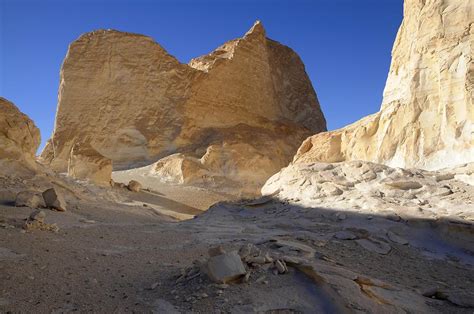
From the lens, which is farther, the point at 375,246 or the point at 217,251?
the point at 375,246

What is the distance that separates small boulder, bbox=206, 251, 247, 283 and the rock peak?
30.4 metres

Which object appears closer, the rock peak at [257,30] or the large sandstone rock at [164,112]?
the large sandstone rock at [164,112]

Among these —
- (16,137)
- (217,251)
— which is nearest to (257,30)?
(16,137)

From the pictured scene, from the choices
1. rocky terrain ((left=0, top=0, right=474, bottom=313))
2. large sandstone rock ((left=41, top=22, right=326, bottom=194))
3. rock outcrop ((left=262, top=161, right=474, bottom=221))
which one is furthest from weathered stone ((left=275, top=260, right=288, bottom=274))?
large sandstone rock ((left=41, top=22, right=326, bottom=194))

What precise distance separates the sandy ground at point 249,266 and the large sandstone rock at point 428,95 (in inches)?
146

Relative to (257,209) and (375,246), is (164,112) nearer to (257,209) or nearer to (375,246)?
(257,209)

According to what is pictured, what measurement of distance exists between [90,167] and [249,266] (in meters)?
15.0

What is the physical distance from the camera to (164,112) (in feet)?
85.8

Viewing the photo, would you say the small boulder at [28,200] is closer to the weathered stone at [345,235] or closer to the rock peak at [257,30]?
the weathered stone at [345,235]

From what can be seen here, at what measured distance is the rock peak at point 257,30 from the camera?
31.4 meters

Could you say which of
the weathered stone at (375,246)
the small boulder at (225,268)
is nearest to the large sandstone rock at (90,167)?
the weathered stone at (375,246)

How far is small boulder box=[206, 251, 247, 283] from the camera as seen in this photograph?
2826 millimetres

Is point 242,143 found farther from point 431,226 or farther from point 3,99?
point 431,226

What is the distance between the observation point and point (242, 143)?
24375 millimetres
